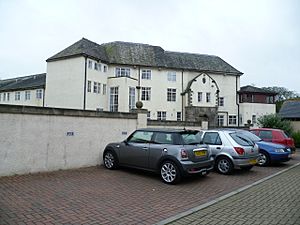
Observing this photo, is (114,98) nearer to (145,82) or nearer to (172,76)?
(145,82)

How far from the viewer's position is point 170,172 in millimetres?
7652

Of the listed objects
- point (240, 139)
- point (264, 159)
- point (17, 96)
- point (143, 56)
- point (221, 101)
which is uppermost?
point (143, 56)

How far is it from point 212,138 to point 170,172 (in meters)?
3.33

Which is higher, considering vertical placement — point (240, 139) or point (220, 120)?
point (220, 120)

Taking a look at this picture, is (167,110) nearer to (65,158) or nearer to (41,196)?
(65,158)

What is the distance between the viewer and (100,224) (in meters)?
4.50

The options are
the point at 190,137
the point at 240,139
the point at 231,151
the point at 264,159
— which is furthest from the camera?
the point at 264,159

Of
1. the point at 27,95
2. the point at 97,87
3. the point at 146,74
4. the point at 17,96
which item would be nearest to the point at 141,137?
the point at 97,87

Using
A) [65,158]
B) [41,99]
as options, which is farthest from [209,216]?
[41,99]

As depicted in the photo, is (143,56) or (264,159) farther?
(143,56)

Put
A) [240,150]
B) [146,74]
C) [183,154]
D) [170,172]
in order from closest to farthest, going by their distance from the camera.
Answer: [183,154] → [170,172] → [240,150] → [146,74]

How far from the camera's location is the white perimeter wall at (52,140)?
779 cm

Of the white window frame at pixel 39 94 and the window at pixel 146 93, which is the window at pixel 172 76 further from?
the white window frame at pixel 39 94

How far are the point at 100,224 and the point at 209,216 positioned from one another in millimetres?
2118
